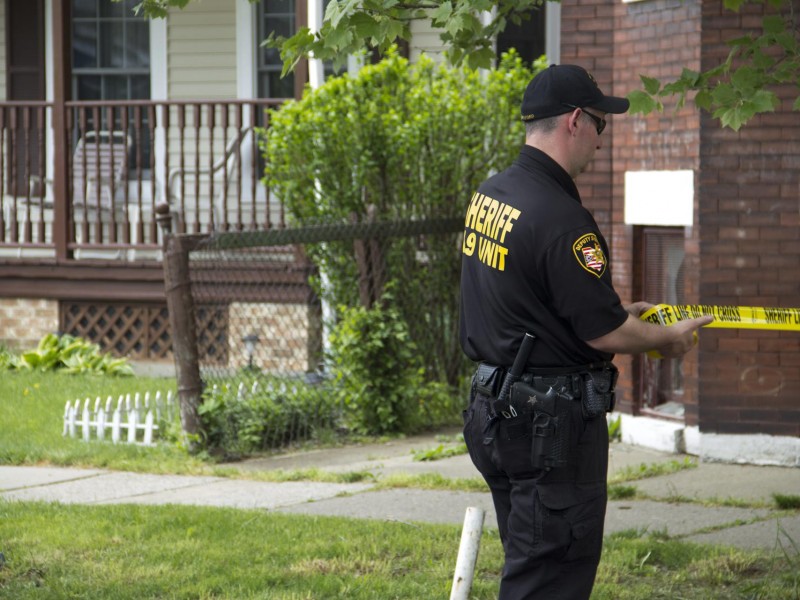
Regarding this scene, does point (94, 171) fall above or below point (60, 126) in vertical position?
below

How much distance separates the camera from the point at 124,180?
12633mm

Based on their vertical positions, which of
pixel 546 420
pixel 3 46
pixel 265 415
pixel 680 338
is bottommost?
pixel 265 415

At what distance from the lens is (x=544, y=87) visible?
13.0ft

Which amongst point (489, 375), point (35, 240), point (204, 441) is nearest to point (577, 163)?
point (489, 375)

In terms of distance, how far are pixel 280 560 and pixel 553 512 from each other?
6.77 ft

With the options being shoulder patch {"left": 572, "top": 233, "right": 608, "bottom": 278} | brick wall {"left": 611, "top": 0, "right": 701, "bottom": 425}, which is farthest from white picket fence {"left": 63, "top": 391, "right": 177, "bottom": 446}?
shoulder patch {"left": 572, "top": 233, "right": 608, "bottom": 278}

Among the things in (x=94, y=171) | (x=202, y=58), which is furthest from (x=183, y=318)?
(x=202, y=58)

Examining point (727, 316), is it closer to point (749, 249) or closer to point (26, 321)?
point (749, 249)

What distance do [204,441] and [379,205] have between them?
2359 mm

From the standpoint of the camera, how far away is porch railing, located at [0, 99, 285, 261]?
1238 cm

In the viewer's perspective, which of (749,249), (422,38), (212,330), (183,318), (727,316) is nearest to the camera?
(727,316)

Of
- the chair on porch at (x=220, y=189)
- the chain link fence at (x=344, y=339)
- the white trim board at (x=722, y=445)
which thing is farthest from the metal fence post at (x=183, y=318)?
the chair on porch at (x=220, y=189)

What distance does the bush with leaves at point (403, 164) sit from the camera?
955cm

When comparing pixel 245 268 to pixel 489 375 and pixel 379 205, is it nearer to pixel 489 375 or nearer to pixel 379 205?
pixel 379 205
